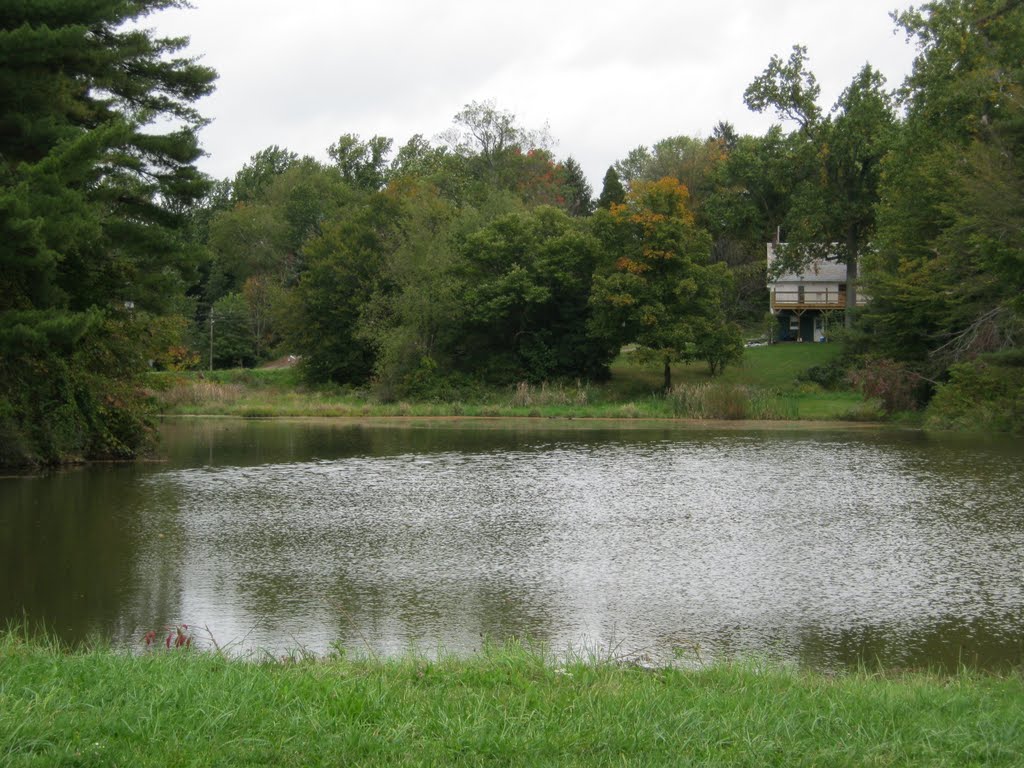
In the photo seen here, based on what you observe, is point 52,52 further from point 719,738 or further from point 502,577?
point 719,738

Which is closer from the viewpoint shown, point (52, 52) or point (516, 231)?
point (52, 52)

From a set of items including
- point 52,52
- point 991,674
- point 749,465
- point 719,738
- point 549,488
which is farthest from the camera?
point 749,465

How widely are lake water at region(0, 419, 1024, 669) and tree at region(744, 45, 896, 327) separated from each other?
2792cm

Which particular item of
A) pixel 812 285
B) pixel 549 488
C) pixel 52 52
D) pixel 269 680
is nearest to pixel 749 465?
pixel 549 488

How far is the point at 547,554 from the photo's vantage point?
14.6 meters

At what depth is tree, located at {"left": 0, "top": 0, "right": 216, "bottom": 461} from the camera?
17953 millimetres

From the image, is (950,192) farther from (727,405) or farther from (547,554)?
(547,554)

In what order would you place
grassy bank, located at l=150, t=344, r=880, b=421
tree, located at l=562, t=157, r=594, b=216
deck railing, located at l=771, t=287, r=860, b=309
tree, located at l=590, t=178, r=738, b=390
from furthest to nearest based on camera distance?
1. tree, located at l=562, t=157, r=594, b=216
2. deck railing, located at l=771, t=287, r=860, b=309
3. tree, located at l=590, t=178, r=738, b=390
4. grassy bank, located at l=150, t=344, r=880, b=421

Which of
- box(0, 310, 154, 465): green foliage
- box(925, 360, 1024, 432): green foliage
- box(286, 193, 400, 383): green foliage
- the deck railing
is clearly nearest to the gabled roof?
the deck railing

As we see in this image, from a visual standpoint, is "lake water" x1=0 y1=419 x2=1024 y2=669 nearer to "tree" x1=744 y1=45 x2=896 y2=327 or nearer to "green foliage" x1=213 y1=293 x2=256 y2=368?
"tree" x1=744 y1=45 x2=896 y2=327

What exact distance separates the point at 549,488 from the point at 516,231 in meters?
31.6

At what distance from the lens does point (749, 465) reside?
2497 centimetres

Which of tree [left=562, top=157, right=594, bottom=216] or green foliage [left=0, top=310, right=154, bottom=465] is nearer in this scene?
green foliage [left=0, top=310, right=154, bottom=465]

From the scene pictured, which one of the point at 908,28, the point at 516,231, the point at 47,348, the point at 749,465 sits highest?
the point at 908,28
